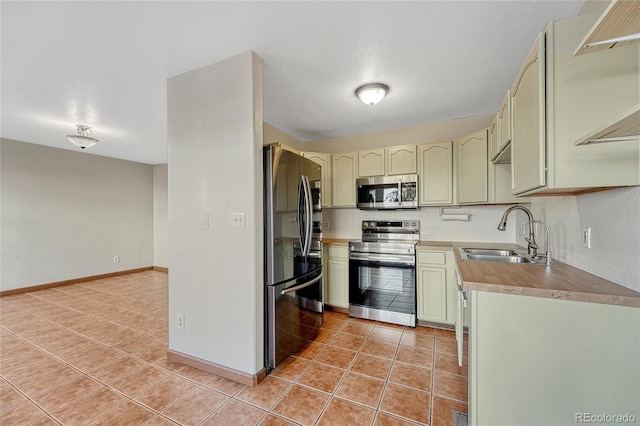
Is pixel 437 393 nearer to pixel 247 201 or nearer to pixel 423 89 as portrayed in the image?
pixel 247 201

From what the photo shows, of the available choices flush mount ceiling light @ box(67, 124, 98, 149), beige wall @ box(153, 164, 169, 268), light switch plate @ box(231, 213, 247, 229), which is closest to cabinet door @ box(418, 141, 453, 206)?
light switch plate @ box(231, 213, 247, 229)

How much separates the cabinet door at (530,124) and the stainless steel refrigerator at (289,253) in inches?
64.2

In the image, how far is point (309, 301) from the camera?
8.63 ft

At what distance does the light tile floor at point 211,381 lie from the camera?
5.60 feet

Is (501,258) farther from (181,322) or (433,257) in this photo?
(181,322)

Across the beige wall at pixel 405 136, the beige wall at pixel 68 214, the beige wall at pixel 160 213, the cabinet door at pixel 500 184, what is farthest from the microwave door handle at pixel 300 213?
the beige wall at pixel 68 214

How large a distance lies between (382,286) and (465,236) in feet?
3.99

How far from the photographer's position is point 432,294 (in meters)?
2.96

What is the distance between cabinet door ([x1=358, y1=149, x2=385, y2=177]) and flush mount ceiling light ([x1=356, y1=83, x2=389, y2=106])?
95 centimetres

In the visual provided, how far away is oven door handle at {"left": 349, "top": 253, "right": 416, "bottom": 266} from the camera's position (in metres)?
3.01

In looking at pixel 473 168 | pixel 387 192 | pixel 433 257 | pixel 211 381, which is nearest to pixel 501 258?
pixel 433 257

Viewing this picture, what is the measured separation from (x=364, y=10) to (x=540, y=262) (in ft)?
7.01

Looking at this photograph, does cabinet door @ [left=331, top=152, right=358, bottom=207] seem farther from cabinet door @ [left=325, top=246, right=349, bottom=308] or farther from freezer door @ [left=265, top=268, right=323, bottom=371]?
freezer door @ [left=265, top=268, right=323, bottom=371]

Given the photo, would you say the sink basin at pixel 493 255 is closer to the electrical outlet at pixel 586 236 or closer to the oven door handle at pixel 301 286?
the electrical outlet at pixel 586 236
